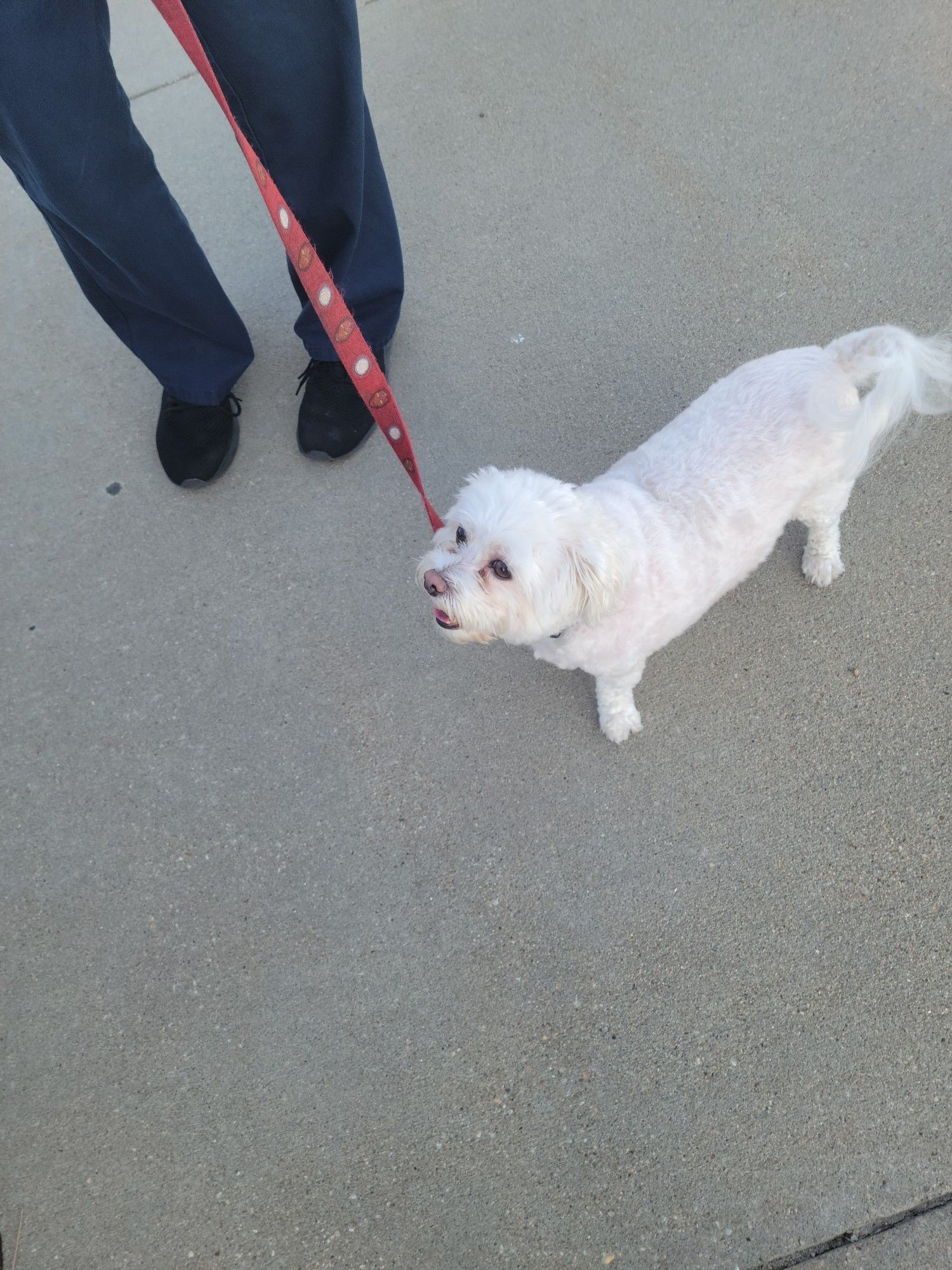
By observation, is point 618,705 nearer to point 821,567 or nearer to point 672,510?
point 672,510

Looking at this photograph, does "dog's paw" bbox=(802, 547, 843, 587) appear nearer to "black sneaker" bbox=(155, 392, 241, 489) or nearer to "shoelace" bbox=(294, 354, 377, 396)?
"shoelace" bbox=(294, 354, 377, 396)

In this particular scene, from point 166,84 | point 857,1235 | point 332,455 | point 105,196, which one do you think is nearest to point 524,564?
point 332,455

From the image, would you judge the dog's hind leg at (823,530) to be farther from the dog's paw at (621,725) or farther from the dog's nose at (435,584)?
the dog's nose at (435,584)

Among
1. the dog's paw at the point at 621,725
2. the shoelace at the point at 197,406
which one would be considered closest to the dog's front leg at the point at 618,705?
the dog's paw at the point at 621,725

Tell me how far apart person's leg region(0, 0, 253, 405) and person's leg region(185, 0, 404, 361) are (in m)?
0.27

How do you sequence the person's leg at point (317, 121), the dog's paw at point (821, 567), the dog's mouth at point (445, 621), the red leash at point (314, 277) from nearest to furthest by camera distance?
the red leash at point (314, 277)
the dog's mouth at point (445, 621)
the person's leg at point (317, 121)
the dog's paw at point (821, 567)

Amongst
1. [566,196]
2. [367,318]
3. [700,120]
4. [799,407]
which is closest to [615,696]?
[799,407]

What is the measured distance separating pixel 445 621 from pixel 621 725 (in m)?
0.74

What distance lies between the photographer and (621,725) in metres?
2.05

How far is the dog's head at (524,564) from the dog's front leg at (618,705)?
1.36 ft

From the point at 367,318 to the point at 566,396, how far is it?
0.73m

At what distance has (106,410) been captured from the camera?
276 cm

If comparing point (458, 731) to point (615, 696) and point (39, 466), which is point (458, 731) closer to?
point (615, 696)

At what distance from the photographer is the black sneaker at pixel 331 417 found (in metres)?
2.52
